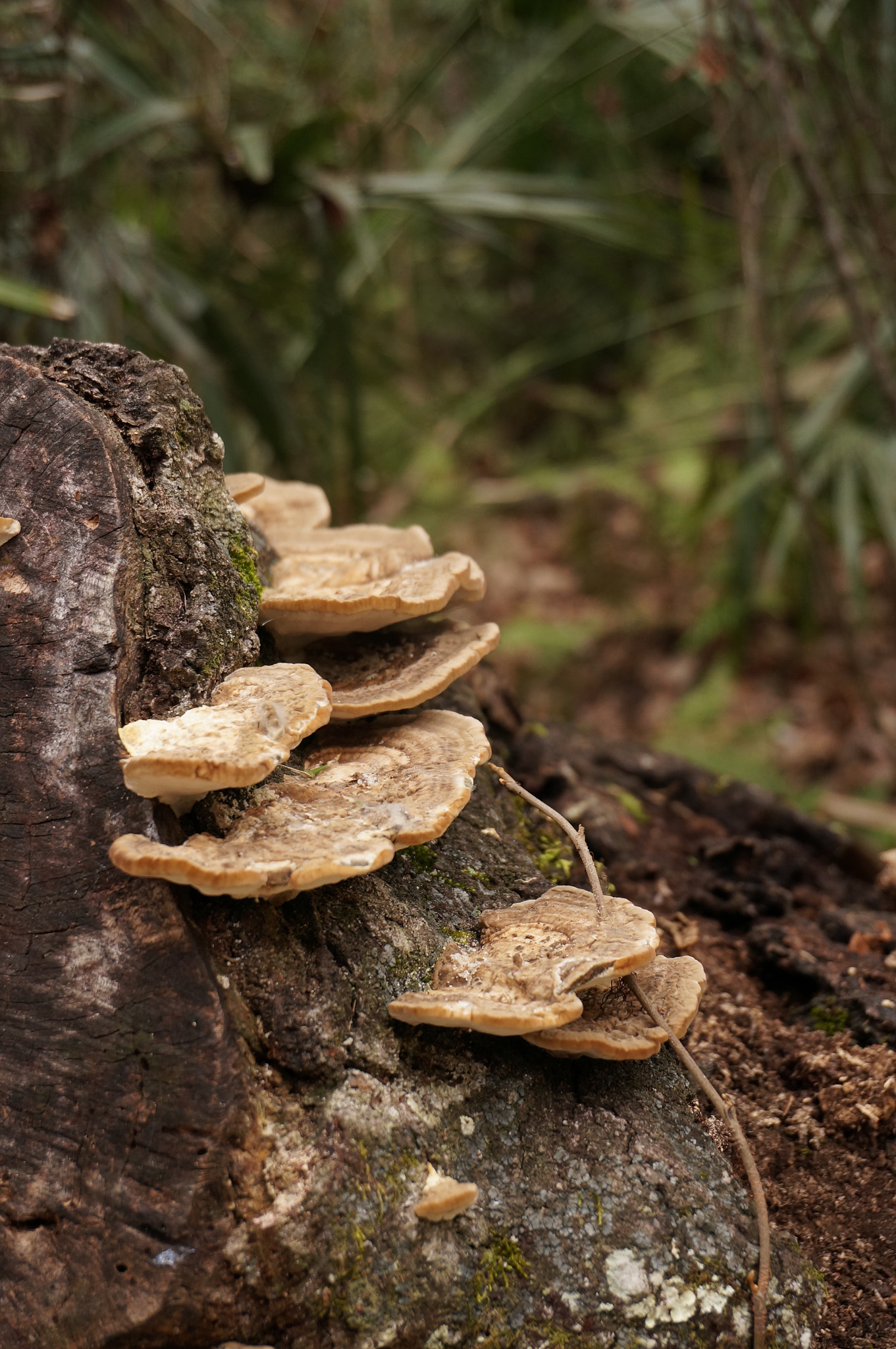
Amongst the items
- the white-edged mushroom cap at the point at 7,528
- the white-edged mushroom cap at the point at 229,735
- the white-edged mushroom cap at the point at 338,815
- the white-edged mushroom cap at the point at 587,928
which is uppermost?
the white-edged mushroom cap at the point at 7,528

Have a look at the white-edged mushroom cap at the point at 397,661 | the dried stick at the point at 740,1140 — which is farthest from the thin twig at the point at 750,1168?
the white-edged mushroom cap at the point at 397,661

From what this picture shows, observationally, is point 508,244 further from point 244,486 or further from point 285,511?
point 244,486

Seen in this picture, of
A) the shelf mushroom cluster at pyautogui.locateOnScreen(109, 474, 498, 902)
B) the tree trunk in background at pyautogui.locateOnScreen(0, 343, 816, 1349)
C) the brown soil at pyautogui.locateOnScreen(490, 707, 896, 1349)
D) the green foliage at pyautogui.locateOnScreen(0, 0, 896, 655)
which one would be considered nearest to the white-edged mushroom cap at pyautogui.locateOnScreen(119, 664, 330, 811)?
the shelf mushroom cluster at pyautogui.locateOnScreen(109, 474, 498, 902)

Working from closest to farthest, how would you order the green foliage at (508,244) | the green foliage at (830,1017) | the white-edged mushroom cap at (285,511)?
the green foliage at (830,1017) → the white-edged mushroom cap at (285,511) → the green foliage at (508,244)

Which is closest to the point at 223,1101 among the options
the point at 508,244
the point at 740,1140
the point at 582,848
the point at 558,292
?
the point at 582,848

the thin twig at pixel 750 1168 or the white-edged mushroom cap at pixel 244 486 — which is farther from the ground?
the white-edged mushroom cap at pixel 244 486

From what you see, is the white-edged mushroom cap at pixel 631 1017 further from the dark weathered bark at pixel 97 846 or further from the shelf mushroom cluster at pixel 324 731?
the dark weathered bark at pixel 97 846

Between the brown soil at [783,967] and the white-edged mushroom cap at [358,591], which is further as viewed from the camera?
the white-edged mushroom cap at [358,591]

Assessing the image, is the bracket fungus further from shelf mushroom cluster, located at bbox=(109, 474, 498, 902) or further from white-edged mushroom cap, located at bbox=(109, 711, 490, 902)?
white-edged mushroom cap, located at bbox=(109, 711, 490, 902)

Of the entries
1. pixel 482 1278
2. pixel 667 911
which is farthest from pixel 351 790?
Answer: pixel 667 911
